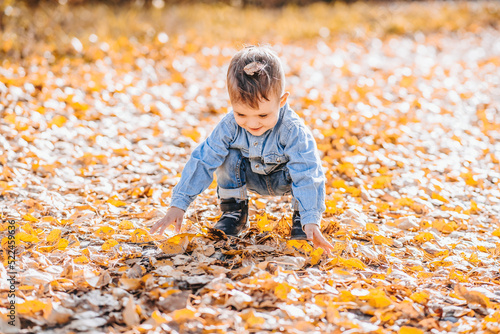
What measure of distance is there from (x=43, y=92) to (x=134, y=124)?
989 mm

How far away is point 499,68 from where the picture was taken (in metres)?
7.37

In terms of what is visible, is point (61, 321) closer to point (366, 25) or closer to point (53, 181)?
point (53, 181)

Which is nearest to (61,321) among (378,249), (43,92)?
(378,249)

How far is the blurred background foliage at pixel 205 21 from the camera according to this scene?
20.5 ft

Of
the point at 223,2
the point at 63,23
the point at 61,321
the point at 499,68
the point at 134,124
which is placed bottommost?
the point at 61,321

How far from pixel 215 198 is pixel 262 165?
0.76 m

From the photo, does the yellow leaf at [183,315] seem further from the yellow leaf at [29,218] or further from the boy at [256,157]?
the yellow leaf at [29,218]

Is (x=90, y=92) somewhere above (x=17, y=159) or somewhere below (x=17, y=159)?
above

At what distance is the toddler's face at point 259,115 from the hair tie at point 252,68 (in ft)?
0.47

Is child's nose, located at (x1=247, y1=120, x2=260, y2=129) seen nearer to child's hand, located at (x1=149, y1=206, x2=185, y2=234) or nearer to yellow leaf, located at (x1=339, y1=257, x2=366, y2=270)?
child's hand, located at (x1=149, y1=206, x2=185, y2=234)

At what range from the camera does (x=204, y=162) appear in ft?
7.98

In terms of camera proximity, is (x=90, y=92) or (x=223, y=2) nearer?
(x=90, y=92)

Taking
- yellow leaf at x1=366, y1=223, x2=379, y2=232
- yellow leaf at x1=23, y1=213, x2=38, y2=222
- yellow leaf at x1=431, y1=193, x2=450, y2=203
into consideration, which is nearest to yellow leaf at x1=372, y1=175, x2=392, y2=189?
yellow leaf at x1=431, y1=193, x2=450, y2=203

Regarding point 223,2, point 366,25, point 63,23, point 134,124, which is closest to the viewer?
point 134,124
